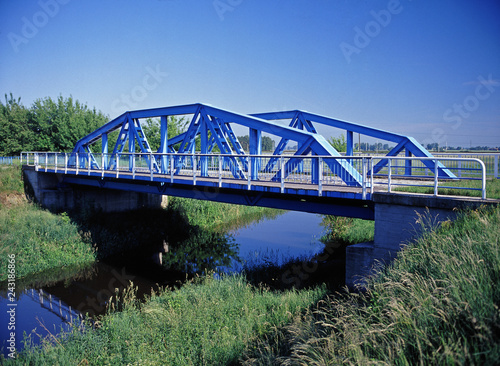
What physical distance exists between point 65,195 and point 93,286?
32.5 ft

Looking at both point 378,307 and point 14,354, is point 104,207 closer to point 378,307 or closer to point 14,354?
point 14,354

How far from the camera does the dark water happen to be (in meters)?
11.2

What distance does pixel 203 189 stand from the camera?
46.6 feet

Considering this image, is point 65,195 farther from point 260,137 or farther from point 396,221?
point 396,221

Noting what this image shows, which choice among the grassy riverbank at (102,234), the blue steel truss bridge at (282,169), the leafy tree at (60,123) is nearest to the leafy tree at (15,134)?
the leafy tree at (60,123)

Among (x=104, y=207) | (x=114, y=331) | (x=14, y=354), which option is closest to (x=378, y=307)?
(x=114, y=331)

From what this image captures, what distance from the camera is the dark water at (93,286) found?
11.2 m

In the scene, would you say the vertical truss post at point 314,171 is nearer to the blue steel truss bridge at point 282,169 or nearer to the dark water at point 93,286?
the blue steel truss bridge at point 282,169

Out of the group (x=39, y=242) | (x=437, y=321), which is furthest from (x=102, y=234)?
(x=437, y=321)

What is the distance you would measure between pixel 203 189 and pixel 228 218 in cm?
1261

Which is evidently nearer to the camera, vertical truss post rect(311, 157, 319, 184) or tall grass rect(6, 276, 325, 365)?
tall grass rect(6, 276, 325, 365)

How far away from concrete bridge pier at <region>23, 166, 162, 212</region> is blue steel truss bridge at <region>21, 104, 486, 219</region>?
89cm

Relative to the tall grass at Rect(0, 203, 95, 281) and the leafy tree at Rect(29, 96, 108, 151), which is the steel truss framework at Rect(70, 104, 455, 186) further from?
the leafy tree at Rect(29, 96, 108, 151)

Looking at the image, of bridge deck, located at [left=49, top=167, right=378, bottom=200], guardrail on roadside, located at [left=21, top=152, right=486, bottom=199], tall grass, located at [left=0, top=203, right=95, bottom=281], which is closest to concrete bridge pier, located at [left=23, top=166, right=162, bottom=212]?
guardrail on roadside, located at [left=21, top=152, right=486, bottom=199]
